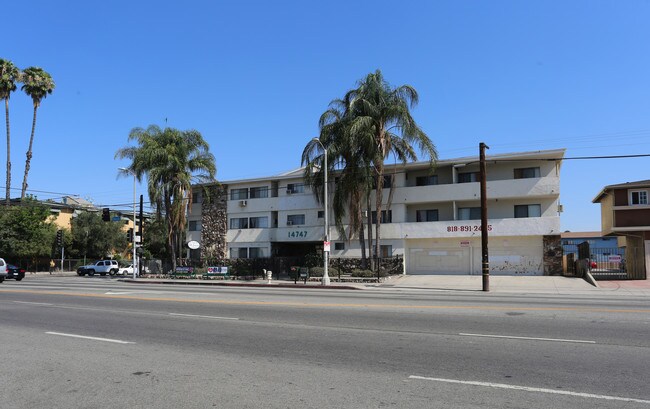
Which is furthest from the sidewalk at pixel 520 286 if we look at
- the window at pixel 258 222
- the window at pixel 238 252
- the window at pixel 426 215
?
the window at pixel 258 222

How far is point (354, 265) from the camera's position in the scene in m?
39.2

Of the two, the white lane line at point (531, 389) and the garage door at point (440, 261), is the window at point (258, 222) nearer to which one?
the garage door at point (440, 261)

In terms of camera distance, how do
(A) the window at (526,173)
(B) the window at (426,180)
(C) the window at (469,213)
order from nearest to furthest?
(A) the window at (526,173) → (C) the window at (469,213) → (B) the window at (426,180)

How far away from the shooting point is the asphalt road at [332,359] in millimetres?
5742

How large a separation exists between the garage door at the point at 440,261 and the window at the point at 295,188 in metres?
11.0

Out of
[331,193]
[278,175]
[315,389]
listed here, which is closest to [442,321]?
[315,389]

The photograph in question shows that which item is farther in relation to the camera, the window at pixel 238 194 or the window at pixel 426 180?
the window at pixel 238 194

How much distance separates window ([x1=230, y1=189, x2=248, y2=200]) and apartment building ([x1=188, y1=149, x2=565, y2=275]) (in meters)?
0.10

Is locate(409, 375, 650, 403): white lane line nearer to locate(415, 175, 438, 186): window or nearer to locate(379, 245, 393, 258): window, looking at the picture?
locate(379, 245, 393, 258): window

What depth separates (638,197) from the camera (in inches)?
1236

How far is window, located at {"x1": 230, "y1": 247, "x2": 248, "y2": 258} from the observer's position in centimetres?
4613

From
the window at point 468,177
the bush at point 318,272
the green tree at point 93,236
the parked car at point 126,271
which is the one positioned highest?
the window at point 468,177

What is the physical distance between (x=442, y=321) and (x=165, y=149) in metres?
36.0

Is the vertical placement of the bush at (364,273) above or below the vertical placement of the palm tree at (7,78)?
below
